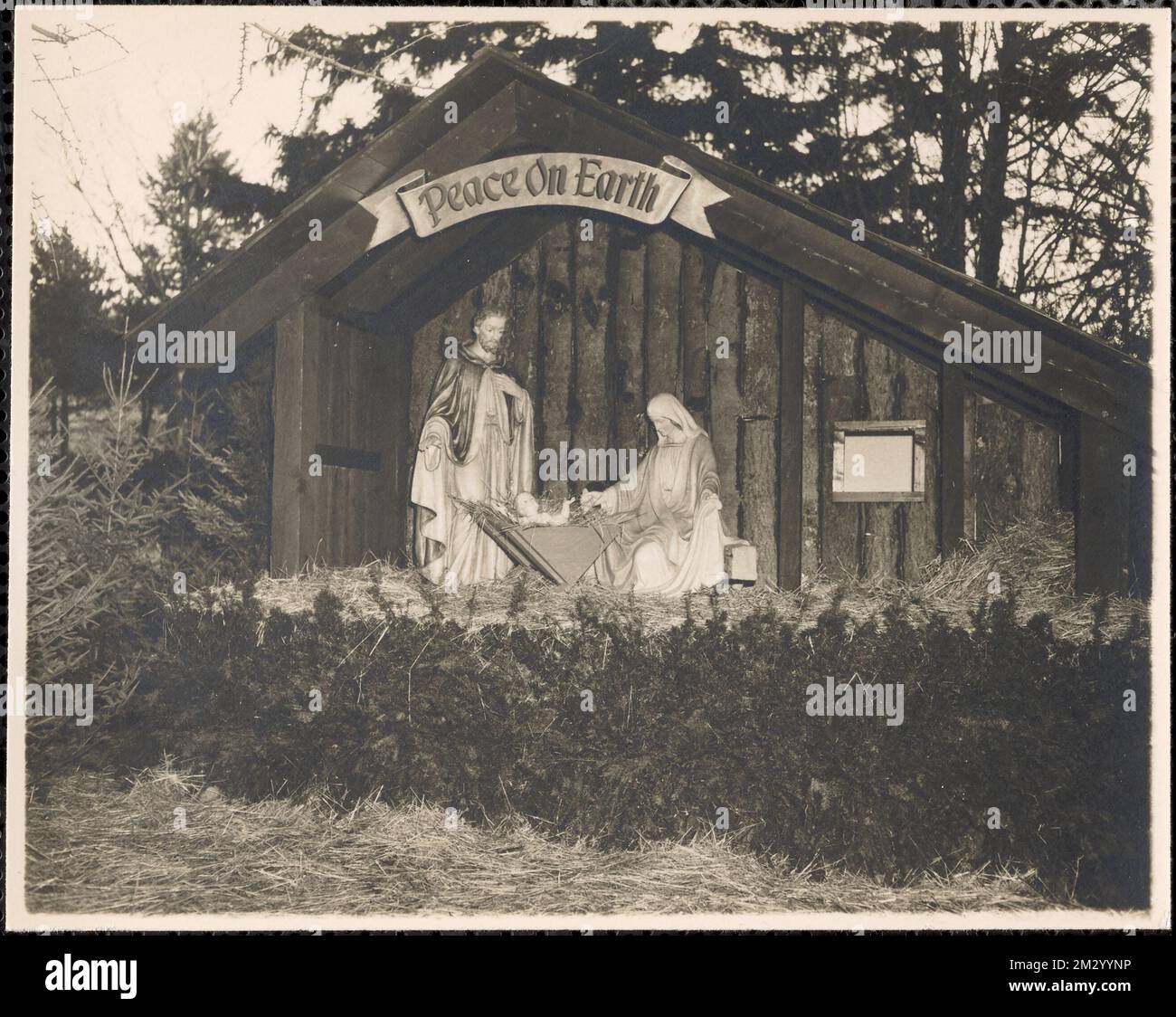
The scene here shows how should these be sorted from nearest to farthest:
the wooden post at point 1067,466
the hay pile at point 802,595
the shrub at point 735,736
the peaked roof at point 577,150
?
the shrub at point 735,736 < the hay pile at point 802,595 < the peaked roof at point 577,150 < the wooden post at point 1067,466

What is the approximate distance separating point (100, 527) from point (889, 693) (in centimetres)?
573

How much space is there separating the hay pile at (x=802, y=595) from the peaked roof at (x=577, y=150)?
42.0 inches

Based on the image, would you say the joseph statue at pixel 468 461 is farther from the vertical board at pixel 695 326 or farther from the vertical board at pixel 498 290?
the vertical board at pixel 695 326

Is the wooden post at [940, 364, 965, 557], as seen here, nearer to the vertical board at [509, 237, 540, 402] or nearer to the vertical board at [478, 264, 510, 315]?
Answer: the vertical board at [509, 237, 540, 402]

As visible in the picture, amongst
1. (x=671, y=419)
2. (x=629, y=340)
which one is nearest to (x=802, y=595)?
(x=671, y=419)

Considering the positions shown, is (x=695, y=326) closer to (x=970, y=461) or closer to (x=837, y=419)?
(x=837, y=419)

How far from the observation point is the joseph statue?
410 inches

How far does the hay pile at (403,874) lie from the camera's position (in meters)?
7.85

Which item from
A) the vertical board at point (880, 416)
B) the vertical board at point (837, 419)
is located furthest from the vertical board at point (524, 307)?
the vertical board at point (880, 416)

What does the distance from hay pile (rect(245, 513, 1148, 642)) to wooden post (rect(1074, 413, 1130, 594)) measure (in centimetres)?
15

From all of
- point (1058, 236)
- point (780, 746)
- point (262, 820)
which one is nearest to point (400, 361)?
point (262, 820)

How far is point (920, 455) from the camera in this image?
33.1ft
